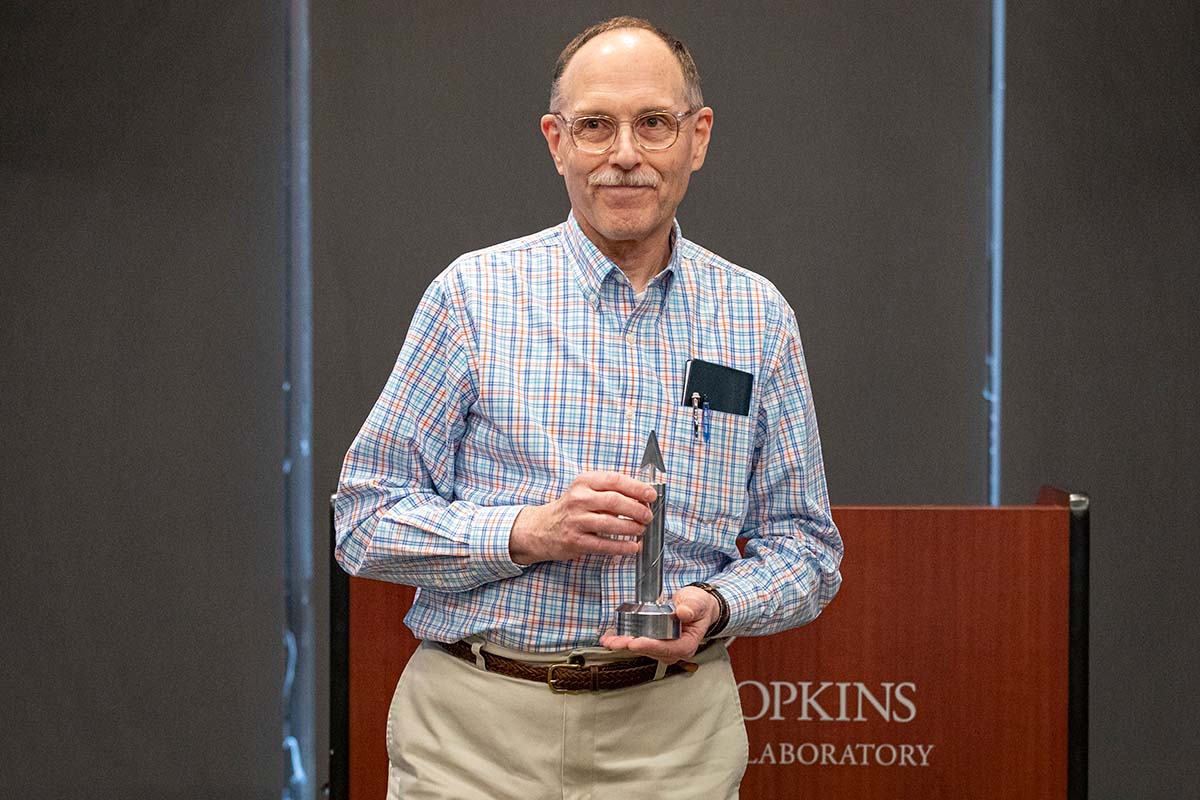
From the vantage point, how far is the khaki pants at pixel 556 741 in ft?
5.33

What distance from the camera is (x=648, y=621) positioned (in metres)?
1.49

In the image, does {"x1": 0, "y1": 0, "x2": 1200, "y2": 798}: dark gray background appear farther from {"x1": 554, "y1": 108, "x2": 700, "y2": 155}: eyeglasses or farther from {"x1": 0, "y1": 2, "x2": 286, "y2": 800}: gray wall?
{"x1": 554, "y1": 108, "x2": 700, "y2": 155}: eyeglasses

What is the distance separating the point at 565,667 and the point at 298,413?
7.66 ft

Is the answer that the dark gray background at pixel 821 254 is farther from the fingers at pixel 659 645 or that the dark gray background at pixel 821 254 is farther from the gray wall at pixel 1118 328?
the fingers at pixel 659 645

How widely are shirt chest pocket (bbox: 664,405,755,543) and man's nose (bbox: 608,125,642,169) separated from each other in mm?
317

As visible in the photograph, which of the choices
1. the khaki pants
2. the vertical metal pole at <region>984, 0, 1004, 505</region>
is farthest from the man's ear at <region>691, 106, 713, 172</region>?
the vertical metal pole at <region>984, 0, 1004, 505</region>

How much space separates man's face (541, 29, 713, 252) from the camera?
5.34 feet

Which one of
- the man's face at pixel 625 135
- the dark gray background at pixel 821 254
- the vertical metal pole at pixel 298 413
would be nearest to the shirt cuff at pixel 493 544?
the man's face at pixel 625 135

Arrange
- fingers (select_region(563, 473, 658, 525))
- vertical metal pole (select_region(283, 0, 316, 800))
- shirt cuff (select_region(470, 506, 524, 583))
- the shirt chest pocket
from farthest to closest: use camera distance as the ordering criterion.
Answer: vertical metal pole (select_region(283, 0, 316, 800)) < the shirt chest pocket < shirt cuff (select_region(470, 506, 524, 583)) < fingers (select_region(563, 473, 658, 525))

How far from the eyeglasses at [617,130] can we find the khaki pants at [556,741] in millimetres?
677

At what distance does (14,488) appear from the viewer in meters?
3.16

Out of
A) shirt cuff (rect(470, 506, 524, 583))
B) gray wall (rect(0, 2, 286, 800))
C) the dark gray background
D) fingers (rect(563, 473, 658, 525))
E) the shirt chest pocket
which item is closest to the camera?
fingers (rect(563, 473, 658, 525))

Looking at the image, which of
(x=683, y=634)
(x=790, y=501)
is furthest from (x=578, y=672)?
(x=790, y=501)

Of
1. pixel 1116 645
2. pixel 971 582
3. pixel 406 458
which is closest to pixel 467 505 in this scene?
pixel 406 458
